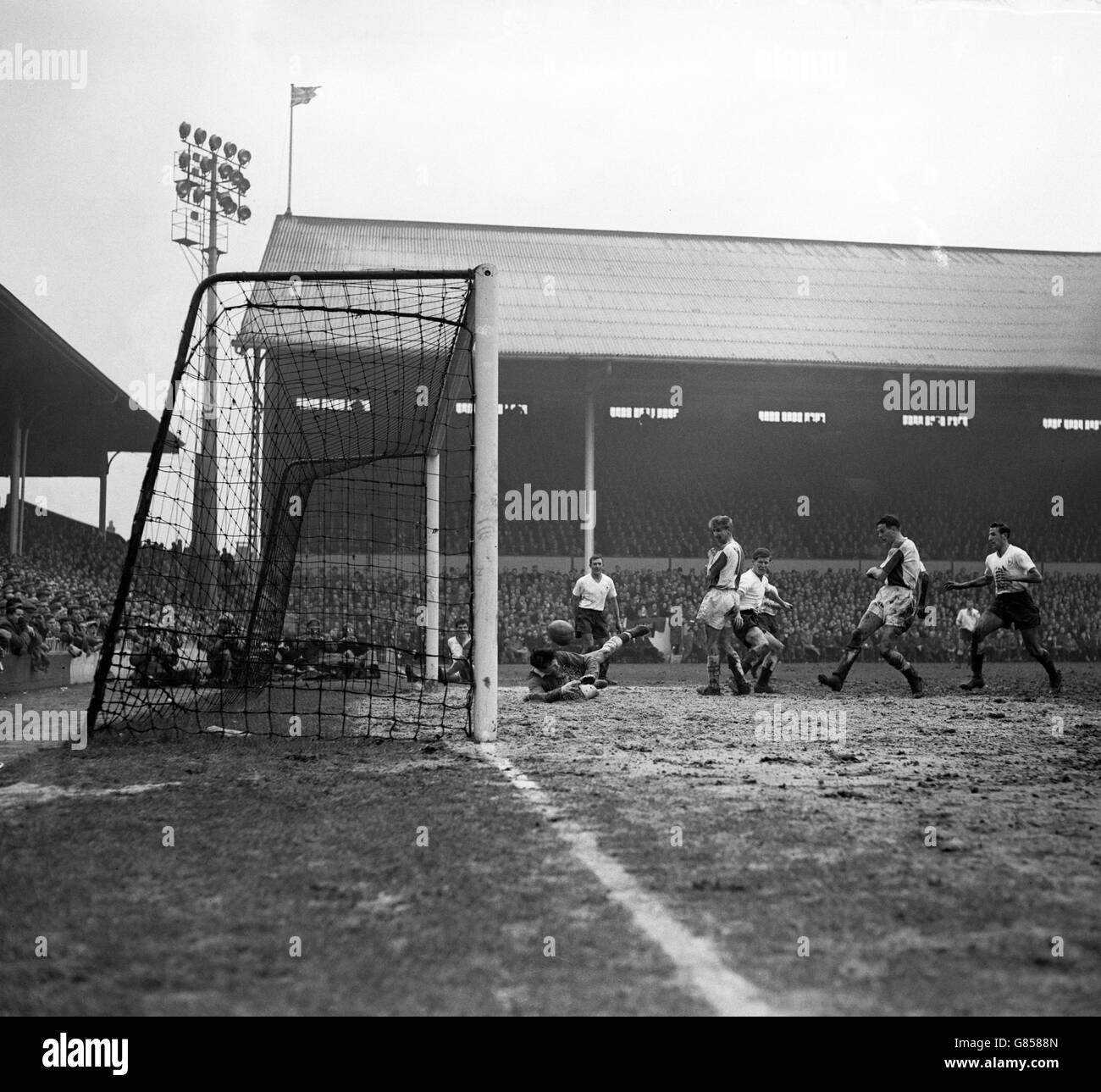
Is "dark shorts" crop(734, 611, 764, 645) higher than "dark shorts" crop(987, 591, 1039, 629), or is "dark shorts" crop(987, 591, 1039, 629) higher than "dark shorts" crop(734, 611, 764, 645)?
"dark shorts" crop(987, 591, 1039, 629)

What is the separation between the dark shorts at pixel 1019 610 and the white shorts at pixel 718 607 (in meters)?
2.90

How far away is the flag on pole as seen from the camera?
27.1 metres

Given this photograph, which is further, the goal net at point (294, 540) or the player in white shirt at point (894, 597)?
the player in white shirt at point (894, 597)

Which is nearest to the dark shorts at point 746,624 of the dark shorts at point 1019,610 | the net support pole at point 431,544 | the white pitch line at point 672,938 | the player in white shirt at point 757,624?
the player in white shirt at point 757,624

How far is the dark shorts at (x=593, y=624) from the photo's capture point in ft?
43.2

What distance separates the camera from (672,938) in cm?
291

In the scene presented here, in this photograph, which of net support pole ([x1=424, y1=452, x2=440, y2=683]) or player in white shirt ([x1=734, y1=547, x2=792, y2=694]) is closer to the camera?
player in white shirt ([x1=734, y1=547, x2=792, y2=694])

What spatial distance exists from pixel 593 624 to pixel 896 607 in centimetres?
384

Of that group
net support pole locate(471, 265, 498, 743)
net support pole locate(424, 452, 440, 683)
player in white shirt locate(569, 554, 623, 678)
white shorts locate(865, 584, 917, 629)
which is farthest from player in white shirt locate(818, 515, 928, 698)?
net support pole locate(424, 452, 440, 683)

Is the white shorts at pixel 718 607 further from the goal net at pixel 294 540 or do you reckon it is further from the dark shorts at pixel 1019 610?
the dark shorts at pixel 1019 610

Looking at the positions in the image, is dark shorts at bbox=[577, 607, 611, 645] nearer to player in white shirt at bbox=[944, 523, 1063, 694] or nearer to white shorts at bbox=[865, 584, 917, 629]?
white shorts at bbox=[865, 584, 917, 629]

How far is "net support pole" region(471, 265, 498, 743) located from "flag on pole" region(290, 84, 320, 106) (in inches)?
865

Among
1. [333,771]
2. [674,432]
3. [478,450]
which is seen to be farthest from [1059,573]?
[333,771]
